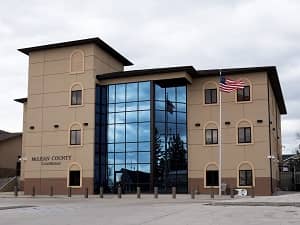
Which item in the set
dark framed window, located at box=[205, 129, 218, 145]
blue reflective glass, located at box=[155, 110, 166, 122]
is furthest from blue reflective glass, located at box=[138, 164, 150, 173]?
dark framed window, located at box=[205, 129, 218, 145]

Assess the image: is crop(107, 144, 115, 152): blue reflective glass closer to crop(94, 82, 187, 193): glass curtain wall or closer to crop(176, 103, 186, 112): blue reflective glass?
crop(94, 82, 187, 193): glass curtain wall

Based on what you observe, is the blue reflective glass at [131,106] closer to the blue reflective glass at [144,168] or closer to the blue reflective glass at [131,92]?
the blue reflective glass at [131,92]

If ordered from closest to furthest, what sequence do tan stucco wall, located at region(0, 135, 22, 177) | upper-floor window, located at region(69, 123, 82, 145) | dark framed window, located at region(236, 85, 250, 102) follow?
dark framed window, located at region(236, 85, 250, 102)
upper-floor window, located at region(69, 123, 82, 145)
tan stucco wall, located at region(0, 135, 22, 177)

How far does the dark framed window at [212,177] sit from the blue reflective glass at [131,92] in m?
9.83

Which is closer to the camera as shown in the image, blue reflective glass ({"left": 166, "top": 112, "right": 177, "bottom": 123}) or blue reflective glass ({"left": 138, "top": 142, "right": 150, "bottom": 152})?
blue reflective glass ({"left": 138, "top": 142, "right": 150, "bottom": 152})

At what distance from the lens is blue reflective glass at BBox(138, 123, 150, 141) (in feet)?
156

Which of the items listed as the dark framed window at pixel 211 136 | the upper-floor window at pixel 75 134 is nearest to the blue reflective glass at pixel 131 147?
the upper-floor window at pixel 75 134

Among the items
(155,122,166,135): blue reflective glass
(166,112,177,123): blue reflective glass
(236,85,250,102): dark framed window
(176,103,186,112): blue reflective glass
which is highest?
(236,85,250,102): dark framed window

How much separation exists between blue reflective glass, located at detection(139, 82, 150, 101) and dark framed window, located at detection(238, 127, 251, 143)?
9.14 metres

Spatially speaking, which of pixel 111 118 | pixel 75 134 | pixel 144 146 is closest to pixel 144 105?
pixel 111 118

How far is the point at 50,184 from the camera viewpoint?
49219 mm

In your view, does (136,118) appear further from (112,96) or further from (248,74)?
(248,74)

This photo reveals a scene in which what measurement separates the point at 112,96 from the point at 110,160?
6228 millimetres

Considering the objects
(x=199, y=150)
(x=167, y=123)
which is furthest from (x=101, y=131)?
(x=199, y=150)
